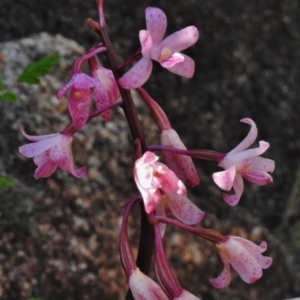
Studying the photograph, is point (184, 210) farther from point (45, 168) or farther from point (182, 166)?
point (45, 168)

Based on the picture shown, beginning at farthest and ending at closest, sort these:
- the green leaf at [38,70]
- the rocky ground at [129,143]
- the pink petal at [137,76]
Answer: the rocky ground at [129,143] → the green leaf at [38,70] → the pink petal at [137,76]

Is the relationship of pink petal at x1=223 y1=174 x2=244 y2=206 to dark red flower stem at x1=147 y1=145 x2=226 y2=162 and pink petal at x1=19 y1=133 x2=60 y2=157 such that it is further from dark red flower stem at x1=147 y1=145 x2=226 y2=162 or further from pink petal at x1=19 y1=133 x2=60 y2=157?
pink petal at x1=19 y1=133 x2=60 y2=157

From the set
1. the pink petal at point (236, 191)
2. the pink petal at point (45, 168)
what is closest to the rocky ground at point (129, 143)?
the pink petal at point (45, 168)

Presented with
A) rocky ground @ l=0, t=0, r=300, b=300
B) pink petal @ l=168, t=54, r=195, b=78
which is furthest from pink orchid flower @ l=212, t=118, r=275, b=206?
rocky ground @ l=0, t=0, r=300, b=300

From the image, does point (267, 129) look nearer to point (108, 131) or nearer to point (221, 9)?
point (221, 9)

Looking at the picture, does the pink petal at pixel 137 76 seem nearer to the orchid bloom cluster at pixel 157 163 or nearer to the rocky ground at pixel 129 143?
the orchid bloom cluster at pixel 157 163

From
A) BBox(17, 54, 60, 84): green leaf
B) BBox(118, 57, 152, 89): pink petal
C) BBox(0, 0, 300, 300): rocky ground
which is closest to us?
BBox(118, 57, 152, 89): pink petal

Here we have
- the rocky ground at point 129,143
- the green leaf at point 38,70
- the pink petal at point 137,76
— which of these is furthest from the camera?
the rocky ground at point 129,143
